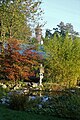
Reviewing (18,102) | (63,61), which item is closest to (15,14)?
(63,61)

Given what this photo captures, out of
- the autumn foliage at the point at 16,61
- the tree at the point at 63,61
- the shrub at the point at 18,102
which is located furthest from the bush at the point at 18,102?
the tree at the point at 63,61

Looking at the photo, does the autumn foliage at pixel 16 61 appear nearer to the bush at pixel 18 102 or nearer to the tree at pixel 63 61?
the tree at pixel 63 61

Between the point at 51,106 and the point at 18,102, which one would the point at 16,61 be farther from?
the point at 51,106

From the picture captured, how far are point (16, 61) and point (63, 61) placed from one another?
3166 mm

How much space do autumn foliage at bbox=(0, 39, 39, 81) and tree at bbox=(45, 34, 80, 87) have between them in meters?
1.63

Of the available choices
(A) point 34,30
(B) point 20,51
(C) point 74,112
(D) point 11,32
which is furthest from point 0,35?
(C) point 74,112

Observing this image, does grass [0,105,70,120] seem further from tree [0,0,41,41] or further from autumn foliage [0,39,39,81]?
tree [0,0,41,41]

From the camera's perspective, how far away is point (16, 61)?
16.7 meters

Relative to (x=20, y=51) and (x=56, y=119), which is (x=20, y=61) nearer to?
(x=20, y=51)

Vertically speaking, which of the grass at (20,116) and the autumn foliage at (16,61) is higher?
the autumn foliage at (16,61)

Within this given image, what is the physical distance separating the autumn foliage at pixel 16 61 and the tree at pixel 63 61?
1.63 meters

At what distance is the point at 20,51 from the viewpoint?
17438 millimetres

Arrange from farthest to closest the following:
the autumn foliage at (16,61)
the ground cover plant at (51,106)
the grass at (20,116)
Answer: the autumn foliage at (16,61) < the ground cover plant at (51,106) < the grass at (20,116)

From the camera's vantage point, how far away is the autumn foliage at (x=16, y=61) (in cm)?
1669
